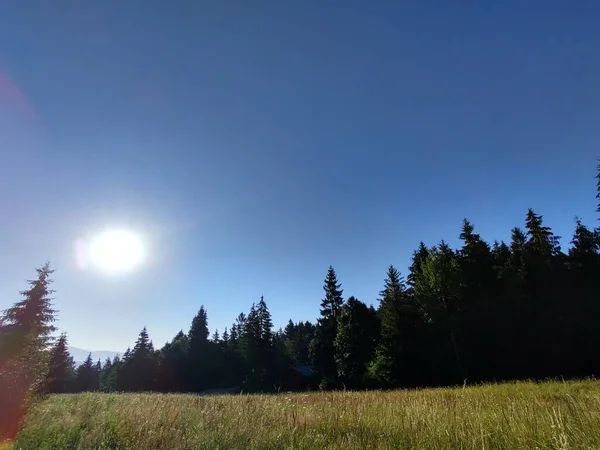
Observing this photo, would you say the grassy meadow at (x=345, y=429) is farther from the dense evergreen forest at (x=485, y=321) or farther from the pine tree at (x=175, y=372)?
the pine tree at (x=175, y=372)

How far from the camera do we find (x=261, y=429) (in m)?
5.41

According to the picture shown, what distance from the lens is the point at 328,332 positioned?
175ft

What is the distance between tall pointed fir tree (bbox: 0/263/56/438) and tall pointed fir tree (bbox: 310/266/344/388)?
3414 centimetres

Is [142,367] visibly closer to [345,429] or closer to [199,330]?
[199,330]


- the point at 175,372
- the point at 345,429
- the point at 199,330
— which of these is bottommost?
the point at 345,429

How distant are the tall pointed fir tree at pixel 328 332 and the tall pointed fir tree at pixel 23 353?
1344 inches

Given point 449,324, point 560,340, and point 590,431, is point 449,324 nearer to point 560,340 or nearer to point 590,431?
point 560,340

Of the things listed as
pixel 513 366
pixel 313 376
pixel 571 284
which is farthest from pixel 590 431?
pixel 313 376

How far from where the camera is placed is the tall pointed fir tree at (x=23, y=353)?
11348 millimetres

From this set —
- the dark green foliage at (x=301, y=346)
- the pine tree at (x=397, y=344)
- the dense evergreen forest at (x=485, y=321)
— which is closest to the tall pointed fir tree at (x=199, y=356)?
the dark green foliage at (x=301, y=346)

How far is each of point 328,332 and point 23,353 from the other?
44.5 metres

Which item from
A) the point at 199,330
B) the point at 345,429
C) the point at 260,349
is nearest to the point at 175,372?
the point at 199,330

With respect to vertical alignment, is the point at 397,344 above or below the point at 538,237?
below

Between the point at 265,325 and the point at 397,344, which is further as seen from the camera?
the point at 265,325
